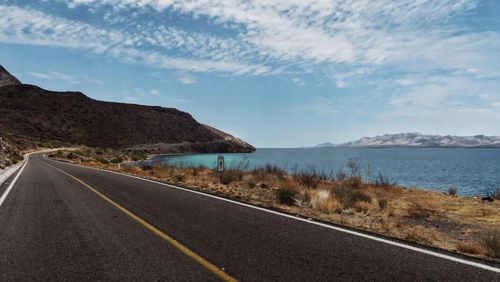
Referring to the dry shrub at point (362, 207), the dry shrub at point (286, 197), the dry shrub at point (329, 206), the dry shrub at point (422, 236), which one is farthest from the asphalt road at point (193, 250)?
the dry shrub at point (362, 207)

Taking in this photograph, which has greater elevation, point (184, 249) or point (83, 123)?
point (83, 123)

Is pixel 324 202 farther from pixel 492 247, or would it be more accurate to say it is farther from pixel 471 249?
pixel 492 247

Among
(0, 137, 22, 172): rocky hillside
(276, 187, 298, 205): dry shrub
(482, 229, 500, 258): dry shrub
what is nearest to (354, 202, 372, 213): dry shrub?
(276, 187, 298, 205): dry shrub

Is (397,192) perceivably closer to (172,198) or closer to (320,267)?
(172,198)

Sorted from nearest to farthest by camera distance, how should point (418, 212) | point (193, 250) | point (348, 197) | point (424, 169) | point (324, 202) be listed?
point (193, 250), point (418, 212), point (324, 202), point (348, 197), point (424, 169)

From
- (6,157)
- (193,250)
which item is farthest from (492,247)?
(6,157)

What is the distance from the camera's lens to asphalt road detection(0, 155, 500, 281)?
5.11m

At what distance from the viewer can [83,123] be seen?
410 feet

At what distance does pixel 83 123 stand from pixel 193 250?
426 feet

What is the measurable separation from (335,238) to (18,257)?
17.0 ft

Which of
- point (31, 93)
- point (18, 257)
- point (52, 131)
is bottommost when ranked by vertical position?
point (18, 257)

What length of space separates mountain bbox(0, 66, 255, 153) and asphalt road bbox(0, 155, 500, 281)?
98135mm

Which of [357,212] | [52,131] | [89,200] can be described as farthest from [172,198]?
[52,131]

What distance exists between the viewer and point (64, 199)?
12688mm
